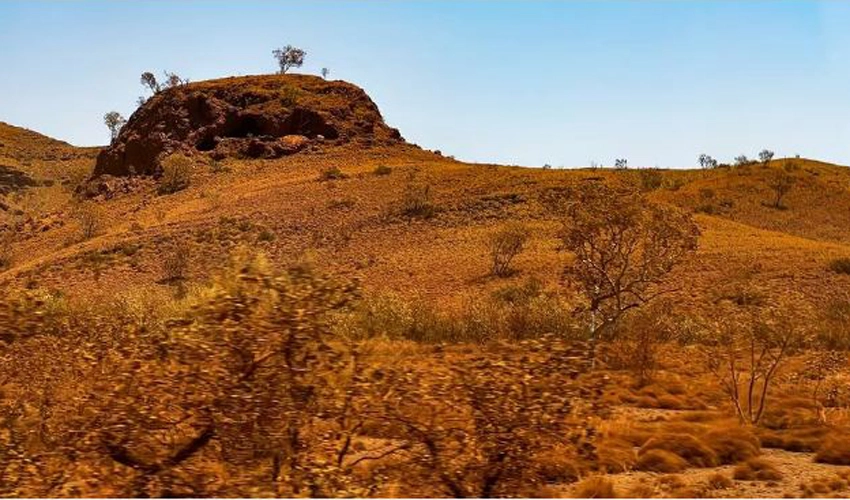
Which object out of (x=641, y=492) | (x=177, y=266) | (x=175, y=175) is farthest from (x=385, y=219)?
(x=641, y=492)

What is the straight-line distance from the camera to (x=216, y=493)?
24.4ft

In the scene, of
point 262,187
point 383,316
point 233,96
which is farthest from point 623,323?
point 233,96

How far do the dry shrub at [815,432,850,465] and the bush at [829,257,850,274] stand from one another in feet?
77.0

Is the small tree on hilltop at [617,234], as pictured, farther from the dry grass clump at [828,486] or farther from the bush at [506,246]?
the bush at [506,246]

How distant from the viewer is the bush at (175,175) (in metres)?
63.0

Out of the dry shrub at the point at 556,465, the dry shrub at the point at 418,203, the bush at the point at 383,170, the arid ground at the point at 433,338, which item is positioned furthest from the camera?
the bush at the point at 383,170

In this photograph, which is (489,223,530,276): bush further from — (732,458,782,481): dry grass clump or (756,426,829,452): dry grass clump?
(732,458,782,481): dry grass clump

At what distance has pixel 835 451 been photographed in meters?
14.0

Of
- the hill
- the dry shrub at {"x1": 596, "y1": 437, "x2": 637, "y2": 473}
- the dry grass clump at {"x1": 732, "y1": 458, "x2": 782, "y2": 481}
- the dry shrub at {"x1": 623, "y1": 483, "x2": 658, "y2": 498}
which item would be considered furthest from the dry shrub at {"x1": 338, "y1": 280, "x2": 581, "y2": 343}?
the dry shrub at {"x1": 623, "y1": 483, "x2": 658, "y2": 498}

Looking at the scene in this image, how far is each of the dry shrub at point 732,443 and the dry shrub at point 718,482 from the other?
1.38m

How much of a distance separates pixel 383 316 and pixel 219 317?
746 inches

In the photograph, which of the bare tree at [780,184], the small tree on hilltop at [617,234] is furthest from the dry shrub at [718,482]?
the bare tree at [780,184]

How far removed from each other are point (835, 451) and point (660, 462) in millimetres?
3110

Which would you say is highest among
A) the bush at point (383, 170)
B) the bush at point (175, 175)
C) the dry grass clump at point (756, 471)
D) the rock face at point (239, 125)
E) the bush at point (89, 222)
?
the rock face at point (239, 125)
